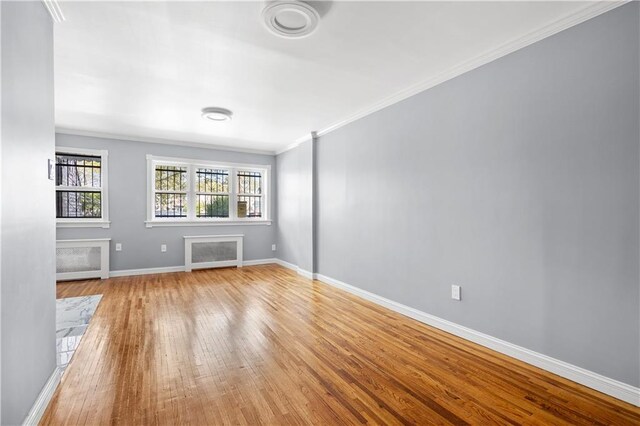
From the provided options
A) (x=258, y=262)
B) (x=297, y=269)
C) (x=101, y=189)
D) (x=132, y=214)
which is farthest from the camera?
(x=258, y=262)

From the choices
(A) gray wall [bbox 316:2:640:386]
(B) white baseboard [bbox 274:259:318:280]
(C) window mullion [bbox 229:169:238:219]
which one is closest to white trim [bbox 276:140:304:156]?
(C) window mullion [bbox 229:169:238:219]

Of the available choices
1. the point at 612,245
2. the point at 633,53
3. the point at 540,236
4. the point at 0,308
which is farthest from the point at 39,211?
the point at 633,53

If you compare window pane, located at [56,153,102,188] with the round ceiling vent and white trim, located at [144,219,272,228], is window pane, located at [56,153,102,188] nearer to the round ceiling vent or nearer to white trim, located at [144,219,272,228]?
white trim, located at [144,219,272,228]

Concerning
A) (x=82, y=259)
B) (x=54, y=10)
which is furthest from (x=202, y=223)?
(x=54, y=10)

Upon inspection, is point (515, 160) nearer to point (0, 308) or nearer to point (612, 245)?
point (612, 245)

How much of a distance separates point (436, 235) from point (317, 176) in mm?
2629

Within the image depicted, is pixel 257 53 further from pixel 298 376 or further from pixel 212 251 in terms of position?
pixel 212 251

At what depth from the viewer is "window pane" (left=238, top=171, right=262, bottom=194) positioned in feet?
22.1

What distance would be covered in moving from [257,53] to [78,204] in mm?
4619

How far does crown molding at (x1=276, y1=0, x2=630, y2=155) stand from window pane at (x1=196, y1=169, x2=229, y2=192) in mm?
3486

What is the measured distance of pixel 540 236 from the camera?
7.68 feet

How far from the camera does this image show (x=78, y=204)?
532 cm

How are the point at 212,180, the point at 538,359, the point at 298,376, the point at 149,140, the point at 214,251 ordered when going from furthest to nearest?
the point at 212,180
the point at 214,251
the point at 149,140
the point at 538,359
the point at 298,376

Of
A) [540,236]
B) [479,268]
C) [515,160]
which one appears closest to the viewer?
[540,236]
